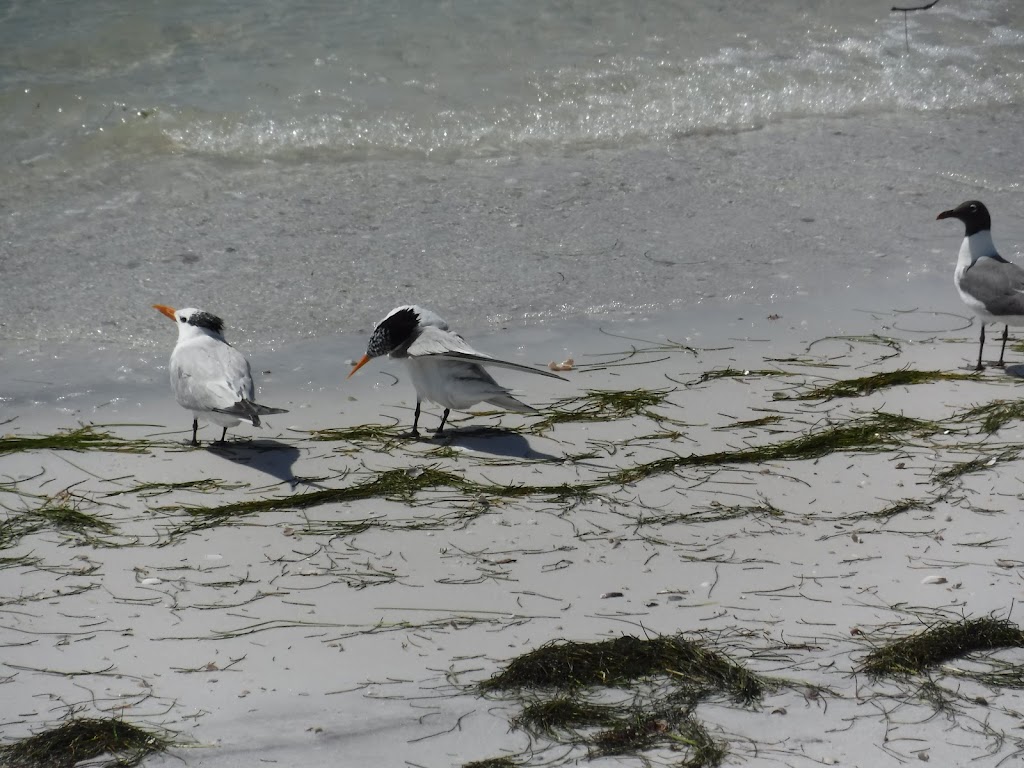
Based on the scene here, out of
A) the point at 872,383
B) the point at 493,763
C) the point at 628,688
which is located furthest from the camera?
the point at 872,383

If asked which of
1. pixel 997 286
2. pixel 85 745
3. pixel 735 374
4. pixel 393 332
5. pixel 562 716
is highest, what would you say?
pixel 997 286

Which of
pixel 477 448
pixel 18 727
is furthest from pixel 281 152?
pixel 18 727

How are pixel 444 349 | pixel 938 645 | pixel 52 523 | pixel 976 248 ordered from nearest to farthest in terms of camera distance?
pixel 938 645, pixel 52 523, pixel 444 349, pixel 976 248

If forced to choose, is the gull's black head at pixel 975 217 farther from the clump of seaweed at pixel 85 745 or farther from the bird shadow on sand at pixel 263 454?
the clump of seaweed at pixel 85 745

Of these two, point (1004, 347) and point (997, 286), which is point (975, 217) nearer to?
point (997, 286)

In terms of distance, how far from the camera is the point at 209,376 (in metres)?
4.64

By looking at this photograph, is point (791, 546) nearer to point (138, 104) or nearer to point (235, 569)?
point (235, 569)

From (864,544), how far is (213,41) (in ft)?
25.6

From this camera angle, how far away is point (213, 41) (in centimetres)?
980

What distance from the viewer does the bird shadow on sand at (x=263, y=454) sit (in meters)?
4.53

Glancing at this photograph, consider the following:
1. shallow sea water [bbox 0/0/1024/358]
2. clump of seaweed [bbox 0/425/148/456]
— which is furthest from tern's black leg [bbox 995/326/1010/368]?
clump of seaweed [bbox 0/425/148/456]

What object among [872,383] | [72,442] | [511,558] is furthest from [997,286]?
[72,442]

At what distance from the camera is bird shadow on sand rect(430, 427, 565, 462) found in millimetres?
4656

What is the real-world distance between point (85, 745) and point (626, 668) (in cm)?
136
